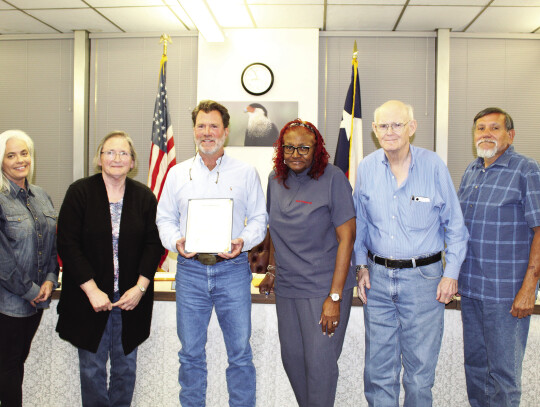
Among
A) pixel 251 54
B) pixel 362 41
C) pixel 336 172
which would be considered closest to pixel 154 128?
pixel 251 54

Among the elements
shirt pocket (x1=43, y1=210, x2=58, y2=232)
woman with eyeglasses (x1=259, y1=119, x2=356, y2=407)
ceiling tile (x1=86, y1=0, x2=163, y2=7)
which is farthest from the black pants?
ceiling tile (x1=86, y1=0, x2=163, y2=7)

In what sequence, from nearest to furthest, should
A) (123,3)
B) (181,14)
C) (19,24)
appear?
(123,3), (181,14), (19,24)

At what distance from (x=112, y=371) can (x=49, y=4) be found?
392 centimetres

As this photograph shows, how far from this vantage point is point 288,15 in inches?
173

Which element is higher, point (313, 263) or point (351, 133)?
point (351, 133)

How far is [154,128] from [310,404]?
11.5 ft

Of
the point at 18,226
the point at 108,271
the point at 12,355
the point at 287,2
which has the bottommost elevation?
the point at 12,355

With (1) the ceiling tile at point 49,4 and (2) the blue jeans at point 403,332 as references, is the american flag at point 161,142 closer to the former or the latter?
(1) the ceiling tile at point 49,4

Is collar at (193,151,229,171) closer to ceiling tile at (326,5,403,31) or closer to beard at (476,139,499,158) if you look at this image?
beard at (476,139,499,158)

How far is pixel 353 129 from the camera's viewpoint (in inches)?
175

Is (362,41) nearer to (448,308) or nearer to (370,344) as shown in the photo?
(448,308)

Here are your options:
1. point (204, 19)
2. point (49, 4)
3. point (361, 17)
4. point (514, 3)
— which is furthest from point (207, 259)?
point (514, 3)

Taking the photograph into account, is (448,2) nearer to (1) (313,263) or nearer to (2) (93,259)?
(1) (313,263)

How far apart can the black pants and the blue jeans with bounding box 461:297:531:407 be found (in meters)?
2.14
